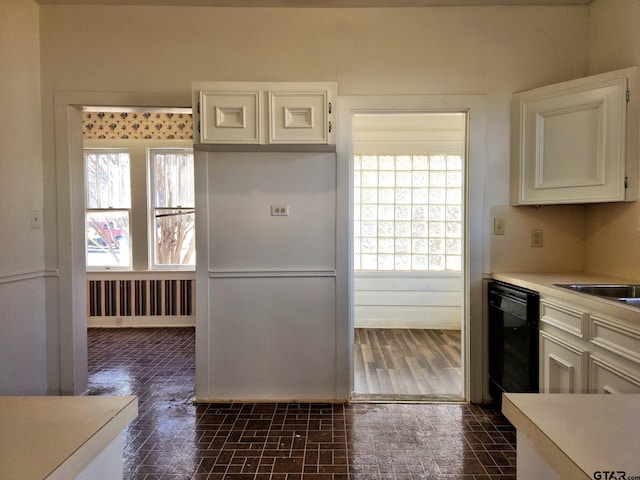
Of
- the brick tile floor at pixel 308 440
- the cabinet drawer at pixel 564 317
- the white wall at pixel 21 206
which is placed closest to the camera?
the cabinet drawer at pixel 564 317

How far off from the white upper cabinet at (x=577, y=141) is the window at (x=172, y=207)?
3784 mm

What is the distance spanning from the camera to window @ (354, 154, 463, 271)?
483 centimetres

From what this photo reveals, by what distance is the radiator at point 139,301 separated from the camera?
4836 millimetres

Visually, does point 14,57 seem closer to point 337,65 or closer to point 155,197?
point 337,65

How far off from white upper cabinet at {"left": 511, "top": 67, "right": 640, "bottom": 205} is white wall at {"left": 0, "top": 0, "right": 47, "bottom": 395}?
3312mm

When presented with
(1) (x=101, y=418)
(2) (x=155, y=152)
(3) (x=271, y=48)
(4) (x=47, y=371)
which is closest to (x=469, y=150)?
(3) (x=271, y=48)

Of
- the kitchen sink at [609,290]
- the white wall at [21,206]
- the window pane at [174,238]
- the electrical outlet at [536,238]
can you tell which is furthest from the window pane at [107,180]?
the kitchen sink at [609,290]

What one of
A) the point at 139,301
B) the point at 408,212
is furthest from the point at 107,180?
the point at 408,212

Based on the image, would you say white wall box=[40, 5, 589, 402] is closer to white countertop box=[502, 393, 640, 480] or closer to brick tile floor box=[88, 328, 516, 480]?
brick tile floor box=[88, 328, 516, 480]

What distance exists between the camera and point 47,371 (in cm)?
275

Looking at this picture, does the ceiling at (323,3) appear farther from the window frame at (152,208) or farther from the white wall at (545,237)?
the window frame at (152,208)

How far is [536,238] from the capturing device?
270 cm

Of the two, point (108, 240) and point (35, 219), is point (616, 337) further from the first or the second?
point (108, 240)

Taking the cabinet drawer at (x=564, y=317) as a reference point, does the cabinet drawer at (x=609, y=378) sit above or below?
below
